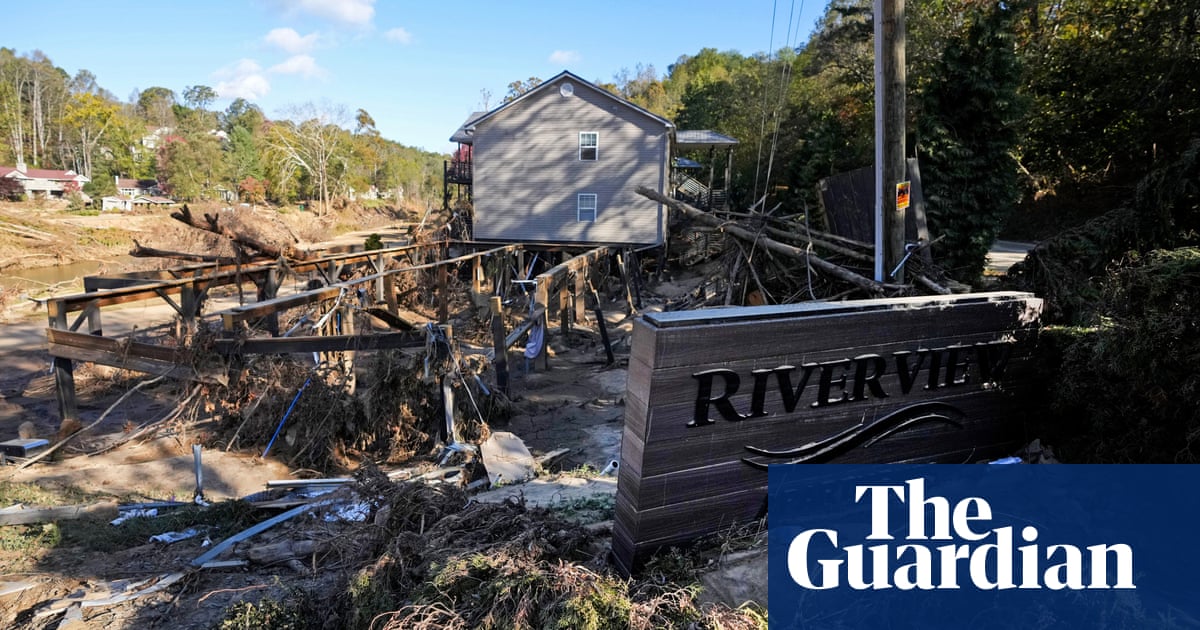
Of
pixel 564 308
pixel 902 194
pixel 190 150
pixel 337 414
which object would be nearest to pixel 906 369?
pixel 902 194

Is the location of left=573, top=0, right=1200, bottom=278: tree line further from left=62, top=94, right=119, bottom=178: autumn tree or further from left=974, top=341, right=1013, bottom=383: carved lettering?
left=62, top=94, right=119, bottom=178: autumn tree

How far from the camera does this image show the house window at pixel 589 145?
27359 mm

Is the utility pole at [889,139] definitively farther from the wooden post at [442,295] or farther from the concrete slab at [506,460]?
the wooden post at [442,295]

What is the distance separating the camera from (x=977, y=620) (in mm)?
3947

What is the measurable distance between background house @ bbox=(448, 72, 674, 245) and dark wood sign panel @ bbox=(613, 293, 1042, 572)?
22.1 metres

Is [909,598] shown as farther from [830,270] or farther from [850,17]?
[850,17]

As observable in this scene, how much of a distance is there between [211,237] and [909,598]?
1169 inches

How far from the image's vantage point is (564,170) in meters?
27.8

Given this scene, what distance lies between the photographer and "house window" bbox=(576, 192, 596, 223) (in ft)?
91.4

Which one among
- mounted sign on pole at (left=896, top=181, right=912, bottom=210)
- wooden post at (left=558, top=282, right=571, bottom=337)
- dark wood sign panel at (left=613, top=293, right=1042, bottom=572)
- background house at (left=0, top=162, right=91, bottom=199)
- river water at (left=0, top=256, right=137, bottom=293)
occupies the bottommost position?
river water at (left=0, top=256, right=137, bottom=293)

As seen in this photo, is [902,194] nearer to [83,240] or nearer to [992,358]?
[992,358]

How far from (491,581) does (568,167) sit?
24797 millimetres

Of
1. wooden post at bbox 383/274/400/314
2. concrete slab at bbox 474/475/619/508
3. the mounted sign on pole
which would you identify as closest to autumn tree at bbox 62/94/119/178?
wooden post at bbox 383/274/400/314

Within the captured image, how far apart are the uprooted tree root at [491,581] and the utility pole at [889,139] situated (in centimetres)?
499
